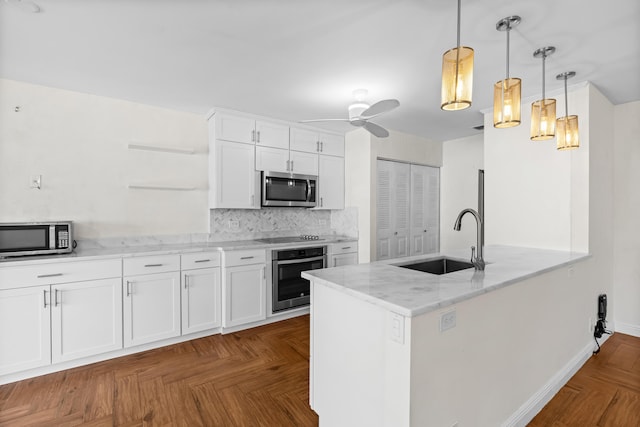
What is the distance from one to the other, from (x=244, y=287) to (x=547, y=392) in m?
2.70

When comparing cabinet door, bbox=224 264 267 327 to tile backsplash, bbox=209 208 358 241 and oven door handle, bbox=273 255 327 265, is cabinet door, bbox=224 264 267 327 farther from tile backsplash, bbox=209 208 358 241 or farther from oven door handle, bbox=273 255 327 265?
tile backsplash, bbox=209 208 358 241

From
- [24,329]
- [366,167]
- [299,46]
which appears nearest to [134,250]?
[24,329]

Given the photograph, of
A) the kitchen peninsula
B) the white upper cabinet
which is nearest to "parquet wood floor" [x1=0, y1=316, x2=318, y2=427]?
the kitchen peninsula

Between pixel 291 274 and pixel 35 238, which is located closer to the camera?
pixel 35 238

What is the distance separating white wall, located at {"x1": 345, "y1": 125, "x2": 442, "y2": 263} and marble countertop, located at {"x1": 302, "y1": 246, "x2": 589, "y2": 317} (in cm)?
192

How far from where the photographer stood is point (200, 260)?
10.3ft

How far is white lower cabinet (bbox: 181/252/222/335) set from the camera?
3047 millimetres

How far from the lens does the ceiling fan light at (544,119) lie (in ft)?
6.51

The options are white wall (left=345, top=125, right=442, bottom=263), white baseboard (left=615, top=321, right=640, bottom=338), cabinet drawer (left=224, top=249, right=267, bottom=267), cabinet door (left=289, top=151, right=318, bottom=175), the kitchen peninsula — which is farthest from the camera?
white wall (left=345, top=125, right=442, bottom=263)

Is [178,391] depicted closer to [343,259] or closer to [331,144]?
[343,259]

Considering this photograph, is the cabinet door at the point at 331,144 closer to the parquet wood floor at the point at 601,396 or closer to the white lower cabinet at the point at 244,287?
the white lower cabinet at the point at 244,287

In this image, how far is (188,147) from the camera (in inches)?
141

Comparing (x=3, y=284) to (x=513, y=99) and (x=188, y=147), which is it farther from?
(x=513, y=99)

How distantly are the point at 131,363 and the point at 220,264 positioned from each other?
112cm
